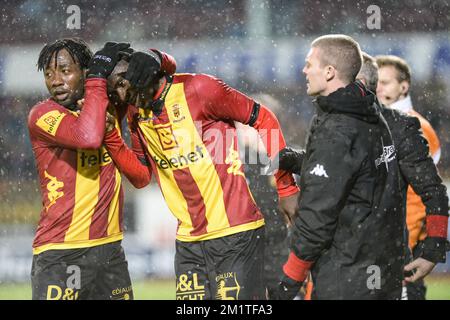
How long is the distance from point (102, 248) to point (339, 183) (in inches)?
67.6

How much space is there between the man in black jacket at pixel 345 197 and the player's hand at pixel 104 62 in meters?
1.11

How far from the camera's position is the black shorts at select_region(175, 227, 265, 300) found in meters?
4.41

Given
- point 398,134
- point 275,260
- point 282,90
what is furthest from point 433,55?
point 398,134

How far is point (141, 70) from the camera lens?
4.26 meters

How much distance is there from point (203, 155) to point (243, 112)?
0.35m

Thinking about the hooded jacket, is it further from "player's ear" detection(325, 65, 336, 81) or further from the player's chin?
the player's chin

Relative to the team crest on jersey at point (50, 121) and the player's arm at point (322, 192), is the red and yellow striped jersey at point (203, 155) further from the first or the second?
the player's arm at point (322, 192)

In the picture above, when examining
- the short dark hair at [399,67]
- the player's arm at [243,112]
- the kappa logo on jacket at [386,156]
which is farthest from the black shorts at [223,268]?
the short dark hair at [399,67]

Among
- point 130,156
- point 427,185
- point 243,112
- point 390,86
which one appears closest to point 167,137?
point 130,156

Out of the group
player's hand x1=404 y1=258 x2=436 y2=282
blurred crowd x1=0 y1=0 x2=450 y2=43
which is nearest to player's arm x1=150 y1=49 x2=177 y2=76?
player's hand x1=404 y1=258 x2=436 y2=282

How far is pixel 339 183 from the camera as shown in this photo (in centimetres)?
370
